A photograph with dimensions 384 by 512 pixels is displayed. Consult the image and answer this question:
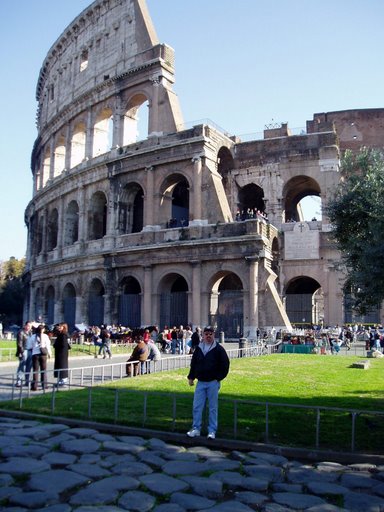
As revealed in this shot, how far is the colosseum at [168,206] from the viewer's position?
24688 millimetres

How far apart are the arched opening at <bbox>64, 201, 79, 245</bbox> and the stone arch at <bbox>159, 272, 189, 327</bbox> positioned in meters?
8.78

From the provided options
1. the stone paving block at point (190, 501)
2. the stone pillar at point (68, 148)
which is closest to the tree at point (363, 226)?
the stone paving block at point (190, 501)

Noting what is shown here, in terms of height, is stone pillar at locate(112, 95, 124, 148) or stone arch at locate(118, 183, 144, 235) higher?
stone pillar at locate(112, 95, 124, 148)

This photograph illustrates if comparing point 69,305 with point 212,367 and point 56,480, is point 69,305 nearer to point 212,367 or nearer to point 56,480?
point 212,367

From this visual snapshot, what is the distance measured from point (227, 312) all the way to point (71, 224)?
42.3 ft

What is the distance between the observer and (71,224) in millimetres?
32500

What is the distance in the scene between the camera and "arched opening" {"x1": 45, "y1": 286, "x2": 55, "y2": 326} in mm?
32656

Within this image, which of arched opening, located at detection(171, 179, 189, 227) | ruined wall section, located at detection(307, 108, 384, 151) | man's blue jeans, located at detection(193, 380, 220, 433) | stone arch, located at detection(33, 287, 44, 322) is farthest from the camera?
stone arch, located at detection(33, 287, 44, 322)

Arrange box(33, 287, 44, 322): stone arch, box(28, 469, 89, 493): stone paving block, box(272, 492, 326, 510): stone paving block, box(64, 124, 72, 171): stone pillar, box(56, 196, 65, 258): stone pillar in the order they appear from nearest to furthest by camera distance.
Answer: box(272, 492, 326, 510): stone paving block
box(28, 469, 89, 493): stone paving block
box(56, 196, 65, 258): stone pillar
box(64, 124, 72, 171): stone pillar
box(33, 287, 44, 322): stone arch

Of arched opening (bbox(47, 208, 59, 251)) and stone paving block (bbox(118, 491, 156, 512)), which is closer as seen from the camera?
stone paving block (bbox(118, 491, 156, 512))

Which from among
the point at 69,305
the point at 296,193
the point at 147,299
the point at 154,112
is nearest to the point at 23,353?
the point at 147,299

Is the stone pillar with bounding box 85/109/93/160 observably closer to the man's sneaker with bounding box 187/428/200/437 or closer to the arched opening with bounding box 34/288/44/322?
the arched opening with bounding box 34/288/44/322

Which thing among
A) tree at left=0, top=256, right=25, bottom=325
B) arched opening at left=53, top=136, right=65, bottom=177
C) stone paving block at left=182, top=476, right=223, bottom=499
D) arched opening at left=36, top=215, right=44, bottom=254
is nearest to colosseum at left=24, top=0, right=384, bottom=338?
arched opening at left=53, top=136, right=65, bottom=177

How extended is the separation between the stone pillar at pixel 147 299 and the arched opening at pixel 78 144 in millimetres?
10980
